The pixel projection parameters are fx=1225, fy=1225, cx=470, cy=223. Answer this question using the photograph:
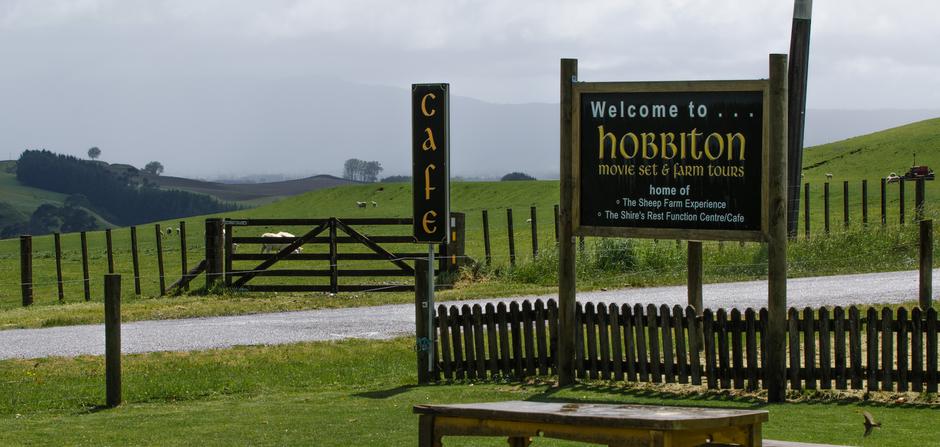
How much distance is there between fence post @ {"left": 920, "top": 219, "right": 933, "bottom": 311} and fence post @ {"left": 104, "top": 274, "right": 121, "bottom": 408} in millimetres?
11748

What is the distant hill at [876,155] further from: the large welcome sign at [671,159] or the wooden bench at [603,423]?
the wooden bench at [603,423]

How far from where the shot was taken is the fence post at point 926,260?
60.8 ft

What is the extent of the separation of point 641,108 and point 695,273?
270 cm

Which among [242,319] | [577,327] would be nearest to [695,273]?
[577,327]

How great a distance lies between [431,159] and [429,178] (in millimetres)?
275

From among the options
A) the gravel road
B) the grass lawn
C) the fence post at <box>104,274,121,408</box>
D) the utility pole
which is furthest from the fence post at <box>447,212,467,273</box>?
the fence post at <box>104,274,121,408</box>

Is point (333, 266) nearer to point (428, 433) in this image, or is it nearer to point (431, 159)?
point (431, 159)

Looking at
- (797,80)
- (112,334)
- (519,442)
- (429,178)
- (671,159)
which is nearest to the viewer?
(519,442)

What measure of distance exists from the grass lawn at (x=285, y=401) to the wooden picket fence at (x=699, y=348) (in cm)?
33

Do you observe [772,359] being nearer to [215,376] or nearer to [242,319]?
[215,376]

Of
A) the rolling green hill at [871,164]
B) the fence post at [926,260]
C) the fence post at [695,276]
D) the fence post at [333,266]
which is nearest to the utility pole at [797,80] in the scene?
the fence post at [926,260]

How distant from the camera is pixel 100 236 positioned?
285ft

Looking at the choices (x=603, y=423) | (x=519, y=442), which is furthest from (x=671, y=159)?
(x=603, y=423)

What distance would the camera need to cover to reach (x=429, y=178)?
16.1 m
